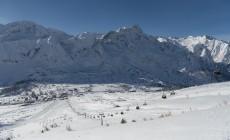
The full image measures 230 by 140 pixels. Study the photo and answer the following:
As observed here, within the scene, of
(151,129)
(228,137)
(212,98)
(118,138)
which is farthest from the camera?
(212,98)

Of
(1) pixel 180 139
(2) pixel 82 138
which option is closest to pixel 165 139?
(1) pixel 180 139

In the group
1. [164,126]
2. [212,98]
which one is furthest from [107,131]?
[212,98]

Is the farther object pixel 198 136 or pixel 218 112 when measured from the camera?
pixel 218 112

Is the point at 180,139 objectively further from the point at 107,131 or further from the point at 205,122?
the point at 107,131

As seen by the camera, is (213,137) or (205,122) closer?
(213,137)

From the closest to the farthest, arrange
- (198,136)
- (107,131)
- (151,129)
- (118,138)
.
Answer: (198,136) < (118,138) < (151,129) < (107,131)

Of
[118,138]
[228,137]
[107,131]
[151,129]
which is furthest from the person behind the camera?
[107,131]

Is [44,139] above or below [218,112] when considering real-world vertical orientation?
below

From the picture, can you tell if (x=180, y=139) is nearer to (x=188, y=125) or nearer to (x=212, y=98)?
(x=188, y=125)

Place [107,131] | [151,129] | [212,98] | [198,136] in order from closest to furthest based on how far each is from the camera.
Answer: [198,136] → [151,129] → [107,131] → [212,98]
